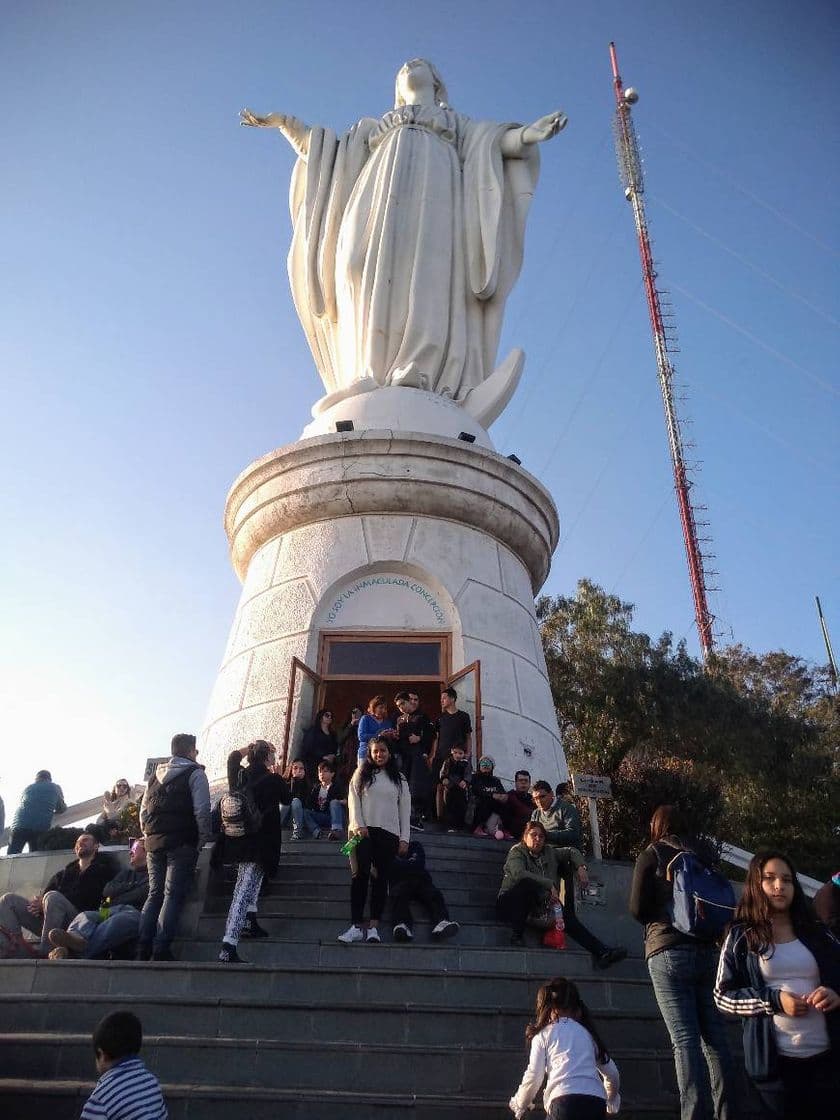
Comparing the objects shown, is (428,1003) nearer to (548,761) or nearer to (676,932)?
(676,932)

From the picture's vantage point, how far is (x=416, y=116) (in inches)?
615

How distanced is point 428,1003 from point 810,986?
2.48 m

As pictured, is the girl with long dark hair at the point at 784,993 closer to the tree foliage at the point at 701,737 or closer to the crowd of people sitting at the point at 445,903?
the crowd of people sitting at the point at 445,903

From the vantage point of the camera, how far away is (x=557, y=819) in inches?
291

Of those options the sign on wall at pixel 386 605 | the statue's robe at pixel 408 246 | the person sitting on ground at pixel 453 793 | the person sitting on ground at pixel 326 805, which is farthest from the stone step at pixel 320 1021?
the statue's robe at pixel 408 246

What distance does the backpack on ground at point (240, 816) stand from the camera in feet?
21.0

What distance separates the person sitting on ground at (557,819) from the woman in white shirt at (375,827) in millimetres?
1280

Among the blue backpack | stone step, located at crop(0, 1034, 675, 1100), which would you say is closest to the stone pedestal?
stone step, located at crop(0, 1034, 675, 1100)

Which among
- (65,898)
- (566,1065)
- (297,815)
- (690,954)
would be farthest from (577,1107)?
(297,815)

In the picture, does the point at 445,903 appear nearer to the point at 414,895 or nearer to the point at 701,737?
the point at 414,895

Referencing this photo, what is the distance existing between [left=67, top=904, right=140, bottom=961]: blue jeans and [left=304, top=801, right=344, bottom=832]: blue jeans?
2.11 meters

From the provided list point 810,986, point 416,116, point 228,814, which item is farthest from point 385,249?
point 810,986

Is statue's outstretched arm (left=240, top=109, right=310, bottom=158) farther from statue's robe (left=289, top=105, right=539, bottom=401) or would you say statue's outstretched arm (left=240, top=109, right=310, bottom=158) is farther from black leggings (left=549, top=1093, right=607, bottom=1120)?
black leggings (left=549, top=1093, right=607, bottom=1120)

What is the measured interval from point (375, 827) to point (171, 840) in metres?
1.32
